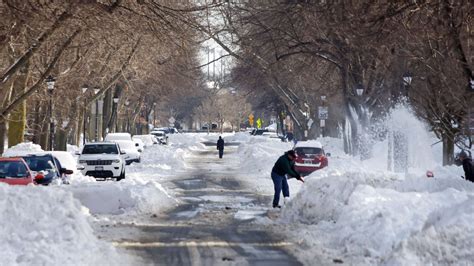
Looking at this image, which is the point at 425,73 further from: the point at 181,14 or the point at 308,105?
the point at 308,105

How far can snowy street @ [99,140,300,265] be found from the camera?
1357 centimetres

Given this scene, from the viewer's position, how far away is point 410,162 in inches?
1897

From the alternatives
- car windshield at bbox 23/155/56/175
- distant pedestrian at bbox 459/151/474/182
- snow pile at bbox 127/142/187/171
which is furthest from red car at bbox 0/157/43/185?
snow pile at bbox 127/142/187/171

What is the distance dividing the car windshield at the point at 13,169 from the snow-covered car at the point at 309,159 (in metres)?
17.0

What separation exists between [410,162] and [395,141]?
7.51 metres

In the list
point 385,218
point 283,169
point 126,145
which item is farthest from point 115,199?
point 126,145

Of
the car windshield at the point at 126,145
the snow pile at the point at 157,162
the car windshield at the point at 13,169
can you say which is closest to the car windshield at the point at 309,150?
the snow pile at the point at 157,162

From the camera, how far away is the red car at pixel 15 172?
853 inches

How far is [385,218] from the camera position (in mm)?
14500

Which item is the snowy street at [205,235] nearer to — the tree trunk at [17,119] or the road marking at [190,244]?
the road marking at [190,244]

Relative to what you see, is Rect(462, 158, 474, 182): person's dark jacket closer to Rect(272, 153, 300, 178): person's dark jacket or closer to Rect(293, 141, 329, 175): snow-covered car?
Rect(272, 153, 300, 178): person's dark jacket

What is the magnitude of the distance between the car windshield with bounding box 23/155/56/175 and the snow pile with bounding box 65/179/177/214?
2.29 metres

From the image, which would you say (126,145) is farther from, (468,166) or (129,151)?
(468,166)

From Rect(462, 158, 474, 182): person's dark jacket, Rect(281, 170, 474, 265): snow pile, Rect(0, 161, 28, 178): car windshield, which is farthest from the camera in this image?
Rect(462, 158, 474, 182): person's dark jacket
